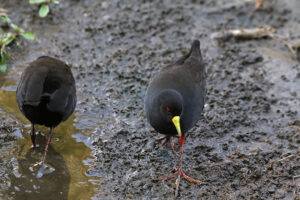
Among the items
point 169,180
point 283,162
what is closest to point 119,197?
point 169,180

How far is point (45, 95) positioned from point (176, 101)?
135 cm

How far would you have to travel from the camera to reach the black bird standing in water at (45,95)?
14.8 ft

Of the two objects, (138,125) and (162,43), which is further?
(162,43)

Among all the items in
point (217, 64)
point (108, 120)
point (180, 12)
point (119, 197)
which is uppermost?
point (180, 12)

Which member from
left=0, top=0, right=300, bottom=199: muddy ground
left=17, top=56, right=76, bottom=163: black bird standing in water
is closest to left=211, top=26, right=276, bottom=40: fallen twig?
left=0, top=0, right=300, bottom=199: muddy ground

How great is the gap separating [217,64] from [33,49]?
2917 millimetres

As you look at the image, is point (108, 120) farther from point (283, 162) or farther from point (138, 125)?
point (283, 162)

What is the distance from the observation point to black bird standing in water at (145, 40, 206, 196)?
464 centimetres

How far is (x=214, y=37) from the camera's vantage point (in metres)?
7.40

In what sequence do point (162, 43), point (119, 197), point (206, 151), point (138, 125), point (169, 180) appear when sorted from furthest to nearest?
point (162, 43) → point (138, 125) → point (206, 151) → point (169, 180) → point (119, 197)

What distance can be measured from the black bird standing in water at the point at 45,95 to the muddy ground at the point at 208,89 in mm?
648

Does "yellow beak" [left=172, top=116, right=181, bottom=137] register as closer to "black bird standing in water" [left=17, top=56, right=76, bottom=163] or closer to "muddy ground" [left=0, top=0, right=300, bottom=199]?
"muddy ground" [left=0, top=0, right=300, bottom=199]

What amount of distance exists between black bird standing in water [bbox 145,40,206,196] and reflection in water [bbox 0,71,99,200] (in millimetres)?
872

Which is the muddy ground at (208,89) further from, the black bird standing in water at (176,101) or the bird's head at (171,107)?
the bird's head at (171,107)
